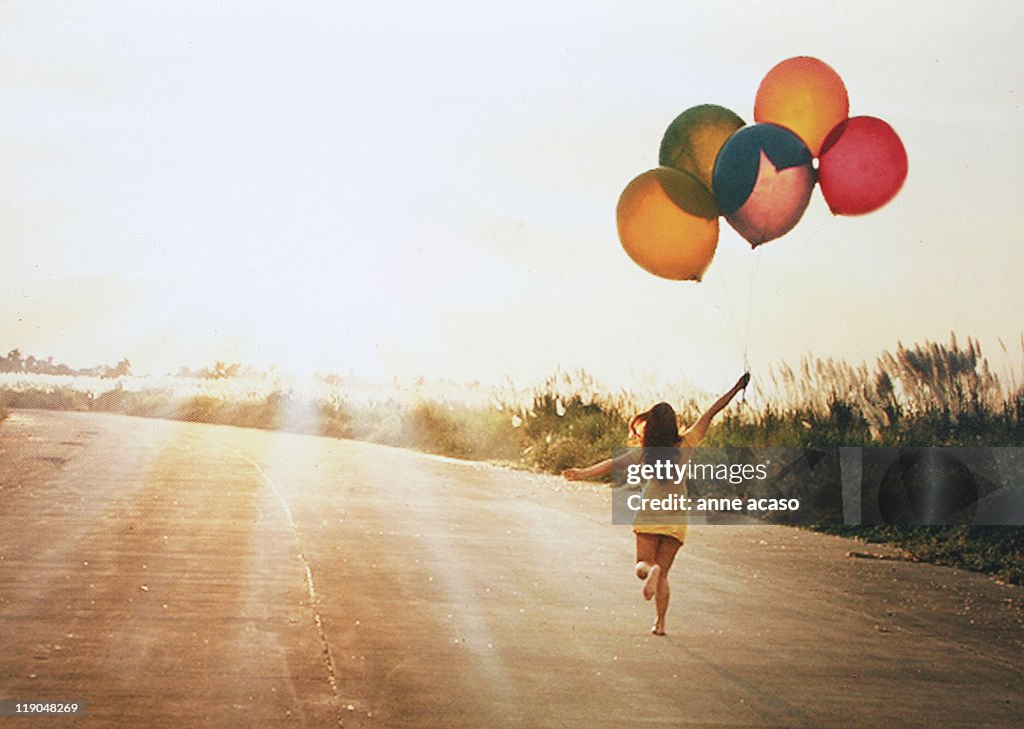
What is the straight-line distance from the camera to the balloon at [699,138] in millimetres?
12938

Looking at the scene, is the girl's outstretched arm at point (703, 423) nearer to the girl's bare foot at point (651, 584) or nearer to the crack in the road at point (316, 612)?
the girl's bare foot at point (651, 584)

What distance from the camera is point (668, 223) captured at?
12.6m

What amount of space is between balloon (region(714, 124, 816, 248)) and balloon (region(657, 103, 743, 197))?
393mm

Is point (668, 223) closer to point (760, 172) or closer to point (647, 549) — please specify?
point (760, 172)

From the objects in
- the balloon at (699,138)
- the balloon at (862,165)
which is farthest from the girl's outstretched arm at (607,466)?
the balloon at (862,165)

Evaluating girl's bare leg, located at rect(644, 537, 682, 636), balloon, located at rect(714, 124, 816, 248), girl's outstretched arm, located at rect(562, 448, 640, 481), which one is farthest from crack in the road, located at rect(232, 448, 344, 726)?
balloon, located at rect(714, 124, 816, 248)

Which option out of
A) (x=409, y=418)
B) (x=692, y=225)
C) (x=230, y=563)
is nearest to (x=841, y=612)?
(x=692, y=225)

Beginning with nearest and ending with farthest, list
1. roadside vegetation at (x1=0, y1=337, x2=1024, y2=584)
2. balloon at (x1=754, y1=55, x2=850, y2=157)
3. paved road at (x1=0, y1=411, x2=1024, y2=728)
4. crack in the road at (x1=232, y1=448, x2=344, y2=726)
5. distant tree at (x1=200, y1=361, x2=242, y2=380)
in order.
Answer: paved road at (x1=0, y1=411, x2=1024, y2=728) → crack in the road at (x1=232, y1=448, x2=344, y2=726) → balloon at (x1=754, y1=55, x2=850, y2=157) → roadside vegetation at (x1=0, y1=337, x2=1024, y2=584) → distant tree at (x1=200, y1=361, x2=242, y2=380)

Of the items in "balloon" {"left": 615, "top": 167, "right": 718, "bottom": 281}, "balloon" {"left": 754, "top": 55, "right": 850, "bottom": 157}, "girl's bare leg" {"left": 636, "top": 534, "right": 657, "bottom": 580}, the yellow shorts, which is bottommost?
"girl's bare leg" {"left": 636, "top": 534, "right": 657, "bottom": 580}

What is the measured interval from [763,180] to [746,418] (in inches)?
477

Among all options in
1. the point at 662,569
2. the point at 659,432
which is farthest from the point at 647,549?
the point at 659,432

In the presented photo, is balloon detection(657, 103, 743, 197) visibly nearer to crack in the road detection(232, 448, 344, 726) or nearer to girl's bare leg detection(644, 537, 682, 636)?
girl's bare leg detection(644, 537, 682, 636)

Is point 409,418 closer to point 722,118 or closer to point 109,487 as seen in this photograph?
point 109,487

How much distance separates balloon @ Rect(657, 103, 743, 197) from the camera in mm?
12938
